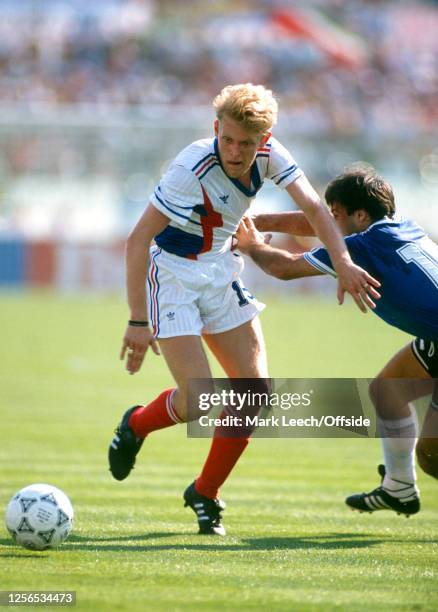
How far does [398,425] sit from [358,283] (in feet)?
4.42

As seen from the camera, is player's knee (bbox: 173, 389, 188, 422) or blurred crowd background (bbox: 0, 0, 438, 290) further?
blurred crowd background (bbox: 0, 0, 438, 290)

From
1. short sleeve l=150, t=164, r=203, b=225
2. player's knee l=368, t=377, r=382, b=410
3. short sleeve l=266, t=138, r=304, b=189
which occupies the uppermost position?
short sleeve l=266, t=138, r=304, b=189

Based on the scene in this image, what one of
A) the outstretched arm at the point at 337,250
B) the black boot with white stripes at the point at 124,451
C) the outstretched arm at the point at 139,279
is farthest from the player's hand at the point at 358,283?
the black boot with white stripes at the point at 124,451

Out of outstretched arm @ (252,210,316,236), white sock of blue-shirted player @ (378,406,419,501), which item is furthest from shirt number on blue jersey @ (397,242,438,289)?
white sock of blue-shirted player @ (378,406,419,501)

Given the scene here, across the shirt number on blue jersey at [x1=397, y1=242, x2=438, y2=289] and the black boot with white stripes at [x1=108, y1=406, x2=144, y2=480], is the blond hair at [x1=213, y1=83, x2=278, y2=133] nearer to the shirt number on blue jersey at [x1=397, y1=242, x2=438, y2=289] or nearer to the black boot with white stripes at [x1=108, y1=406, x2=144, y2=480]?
the shirt number on blue jersey at [x1=397, y1=242, x2=438, y2=289]

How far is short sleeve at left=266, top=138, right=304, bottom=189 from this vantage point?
6215mm

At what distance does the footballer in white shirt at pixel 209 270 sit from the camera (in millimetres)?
5945

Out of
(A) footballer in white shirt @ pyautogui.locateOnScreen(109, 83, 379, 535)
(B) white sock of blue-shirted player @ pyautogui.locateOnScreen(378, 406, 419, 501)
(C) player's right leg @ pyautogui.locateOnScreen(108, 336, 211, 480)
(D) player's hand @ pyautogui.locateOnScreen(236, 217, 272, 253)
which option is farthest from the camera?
(B) white sock of blue-shirted player @ pyautogui.locateOnScreen(378, 406, 419, 501)

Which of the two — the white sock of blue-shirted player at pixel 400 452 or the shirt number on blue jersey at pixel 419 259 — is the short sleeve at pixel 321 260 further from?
the white sock of blue-shirted player at pixel 400 452

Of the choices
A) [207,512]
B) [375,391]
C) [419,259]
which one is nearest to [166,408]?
[207,512]

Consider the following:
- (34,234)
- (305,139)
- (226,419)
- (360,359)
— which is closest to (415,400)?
(226,419)

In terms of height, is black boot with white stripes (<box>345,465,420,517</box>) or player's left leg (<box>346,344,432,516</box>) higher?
player's left leg (<box>346,344,432,516</box>)

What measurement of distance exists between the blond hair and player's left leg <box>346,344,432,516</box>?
5.50ft

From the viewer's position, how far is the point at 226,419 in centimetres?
652
